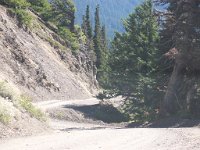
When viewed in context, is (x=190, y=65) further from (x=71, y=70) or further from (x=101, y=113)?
(x=71, y=70)

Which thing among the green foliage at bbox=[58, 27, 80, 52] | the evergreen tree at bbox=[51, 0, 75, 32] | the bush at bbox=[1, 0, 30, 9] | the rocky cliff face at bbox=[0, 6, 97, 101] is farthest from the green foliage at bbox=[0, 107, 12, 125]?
the evergreen tree at bbox=[51, 0, 75, 32]

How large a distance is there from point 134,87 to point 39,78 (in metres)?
13.8

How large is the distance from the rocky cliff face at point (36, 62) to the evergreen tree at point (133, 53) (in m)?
9.09

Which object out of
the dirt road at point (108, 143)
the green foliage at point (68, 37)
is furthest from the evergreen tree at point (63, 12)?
the dirt road at point (108, 143)

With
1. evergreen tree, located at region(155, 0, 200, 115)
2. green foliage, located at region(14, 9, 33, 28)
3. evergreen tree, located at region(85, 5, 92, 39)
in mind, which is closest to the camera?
evergreen tree, located at region(155, 0, 200, 115)

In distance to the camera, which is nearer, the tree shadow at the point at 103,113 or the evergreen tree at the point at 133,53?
the evergreen tree at the point at 133,53

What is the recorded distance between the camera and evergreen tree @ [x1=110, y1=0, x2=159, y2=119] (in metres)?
39.1

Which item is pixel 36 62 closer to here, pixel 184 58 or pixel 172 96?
pixel 172 96

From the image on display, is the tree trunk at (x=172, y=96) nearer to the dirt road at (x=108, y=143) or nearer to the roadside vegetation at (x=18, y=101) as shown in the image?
the roadside vegetation at (x=18, y=101)

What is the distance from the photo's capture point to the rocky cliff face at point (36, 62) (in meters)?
46.4

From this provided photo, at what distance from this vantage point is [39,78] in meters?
49.8

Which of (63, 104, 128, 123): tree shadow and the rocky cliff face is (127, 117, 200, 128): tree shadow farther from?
the rocky cliff face

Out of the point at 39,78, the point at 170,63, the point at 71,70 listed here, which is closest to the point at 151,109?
the point at 170,63

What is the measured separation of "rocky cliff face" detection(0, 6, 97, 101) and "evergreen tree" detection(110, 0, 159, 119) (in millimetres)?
9093
